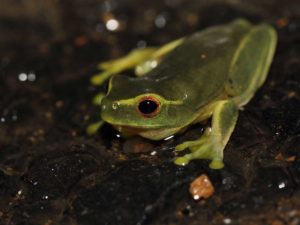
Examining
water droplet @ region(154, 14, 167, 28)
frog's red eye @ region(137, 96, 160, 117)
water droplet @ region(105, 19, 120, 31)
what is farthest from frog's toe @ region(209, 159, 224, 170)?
water droplet @ region(105, 19, 120, 31)

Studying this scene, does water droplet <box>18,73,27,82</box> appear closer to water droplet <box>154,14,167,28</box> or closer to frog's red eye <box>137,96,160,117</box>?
water droplet <box>154,14,167,28</box>

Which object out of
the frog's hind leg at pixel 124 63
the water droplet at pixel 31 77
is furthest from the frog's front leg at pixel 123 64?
the water droplet at pixel 31 77

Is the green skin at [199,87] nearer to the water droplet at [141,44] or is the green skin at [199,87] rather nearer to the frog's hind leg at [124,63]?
the frog's hind leg at [124,63]

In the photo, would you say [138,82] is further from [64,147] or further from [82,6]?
[82,6]

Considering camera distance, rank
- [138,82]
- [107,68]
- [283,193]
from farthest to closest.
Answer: [107,68] → [138,82] → [283,193]

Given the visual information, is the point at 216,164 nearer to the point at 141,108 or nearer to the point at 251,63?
the point at 141,108

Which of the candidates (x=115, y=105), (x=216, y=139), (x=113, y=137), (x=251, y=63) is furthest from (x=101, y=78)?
(x=216, y=139)

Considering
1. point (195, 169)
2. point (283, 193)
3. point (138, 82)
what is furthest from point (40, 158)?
point (283, 193)
